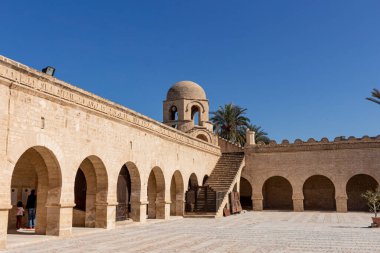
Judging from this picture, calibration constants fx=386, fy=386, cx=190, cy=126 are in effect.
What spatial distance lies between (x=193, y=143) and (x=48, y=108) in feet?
39.1

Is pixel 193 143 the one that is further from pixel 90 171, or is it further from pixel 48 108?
pixel 48 108

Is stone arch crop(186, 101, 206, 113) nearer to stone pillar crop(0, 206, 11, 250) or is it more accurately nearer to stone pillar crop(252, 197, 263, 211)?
stone pillar crop(252, 197, 263, 211)

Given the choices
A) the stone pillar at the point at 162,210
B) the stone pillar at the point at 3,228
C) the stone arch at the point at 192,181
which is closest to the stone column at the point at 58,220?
the stone pillar at the point at 3,228

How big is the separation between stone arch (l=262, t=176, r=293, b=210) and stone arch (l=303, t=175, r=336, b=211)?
1146 mm

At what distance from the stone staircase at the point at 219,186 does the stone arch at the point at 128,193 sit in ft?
14.2

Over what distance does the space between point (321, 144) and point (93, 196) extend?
15697 mm

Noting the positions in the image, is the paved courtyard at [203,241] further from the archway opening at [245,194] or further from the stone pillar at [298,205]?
the archway opening at [245,194]

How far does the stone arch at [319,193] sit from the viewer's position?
2581cm

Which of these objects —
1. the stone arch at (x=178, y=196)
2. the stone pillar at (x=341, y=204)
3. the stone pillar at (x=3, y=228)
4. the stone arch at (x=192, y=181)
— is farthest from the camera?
the stone pillar at (x=341, y=204)

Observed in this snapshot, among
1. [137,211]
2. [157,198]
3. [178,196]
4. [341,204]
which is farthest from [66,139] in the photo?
[341,204]

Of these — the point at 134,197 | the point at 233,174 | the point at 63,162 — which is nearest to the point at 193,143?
the point at 233,174

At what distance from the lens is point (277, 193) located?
27391 mm

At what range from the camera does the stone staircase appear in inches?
778

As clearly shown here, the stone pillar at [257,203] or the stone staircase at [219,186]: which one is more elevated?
the stone staircase at [219,186]
